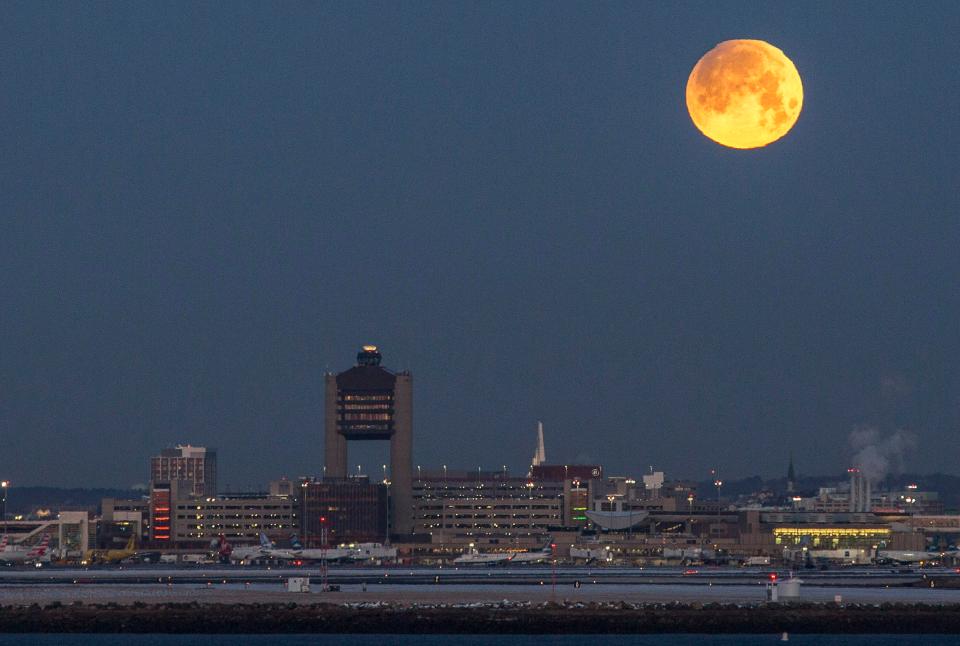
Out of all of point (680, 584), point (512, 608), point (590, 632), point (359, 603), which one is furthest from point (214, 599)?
point (680, 584)

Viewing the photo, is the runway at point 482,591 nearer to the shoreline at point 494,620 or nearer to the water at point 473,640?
the shoreline at point 494,620

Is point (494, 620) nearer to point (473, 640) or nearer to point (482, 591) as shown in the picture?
point (473, 640)

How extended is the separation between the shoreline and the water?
67 cm

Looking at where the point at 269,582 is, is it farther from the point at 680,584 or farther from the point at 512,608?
the point at 512,608

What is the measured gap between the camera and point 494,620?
452 feet

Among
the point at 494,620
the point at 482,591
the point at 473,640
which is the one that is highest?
the point at 482,591


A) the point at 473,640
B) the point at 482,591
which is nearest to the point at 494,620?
the point at 473,640

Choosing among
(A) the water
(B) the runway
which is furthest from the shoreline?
(B) the runway

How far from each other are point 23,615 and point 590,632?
42140mm

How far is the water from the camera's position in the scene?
429 ft

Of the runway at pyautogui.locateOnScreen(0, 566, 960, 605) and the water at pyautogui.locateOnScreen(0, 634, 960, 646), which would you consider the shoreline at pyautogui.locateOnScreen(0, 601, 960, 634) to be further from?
the runway at pyautogui.locateOnScreen(0, 566, 960, 605)

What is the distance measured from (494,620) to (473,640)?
4786 mm

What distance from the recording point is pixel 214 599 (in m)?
161

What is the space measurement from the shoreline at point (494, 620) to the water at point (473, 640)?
673mm
